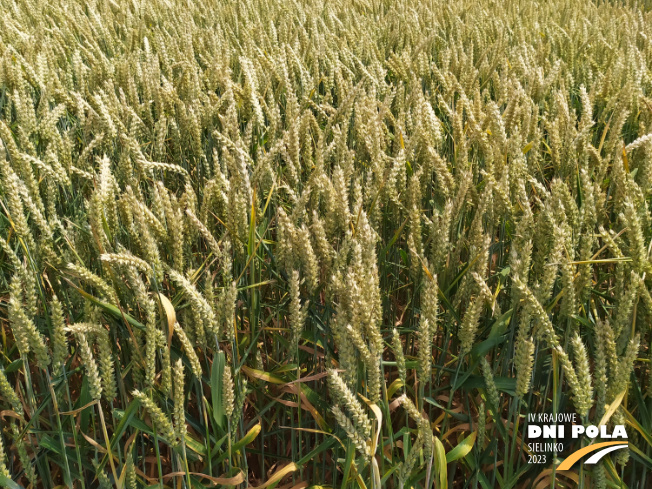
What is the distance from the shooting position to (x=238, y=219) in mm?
1009

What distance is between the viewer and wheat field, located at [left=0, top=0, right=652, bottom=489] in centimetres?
88

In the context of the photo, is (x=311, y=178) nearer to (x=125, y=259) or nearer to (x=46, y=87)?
(x=125, y=259)

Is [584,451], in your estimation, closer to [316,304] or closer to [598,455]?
[598,455]

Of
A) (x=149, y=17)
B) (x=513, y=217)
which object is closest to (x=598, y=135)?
(x=513, y=217)

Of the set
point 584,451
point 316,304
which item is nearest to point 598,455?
point 584,451

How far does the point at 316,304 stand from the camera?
3.59ft

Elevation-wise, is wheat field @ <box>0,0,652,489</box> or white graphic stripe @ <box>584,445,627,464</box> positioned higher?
wheat field @ <box>0,0,652,489</box>

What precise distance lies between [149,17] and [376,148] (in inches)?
83.5

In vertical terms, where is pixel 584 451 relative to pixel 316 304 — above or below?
below

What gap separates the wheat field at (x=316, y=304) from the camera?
880 mm

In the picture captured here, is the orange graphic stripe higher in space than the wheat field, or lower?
lower

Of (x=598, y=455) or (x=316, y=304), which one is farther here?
(x=316, y=304)

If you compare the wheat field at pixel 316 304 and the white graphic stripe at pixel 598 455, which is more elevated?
the wheat field at pixel 316 304

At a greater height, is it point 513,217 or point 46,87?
point 46,87
